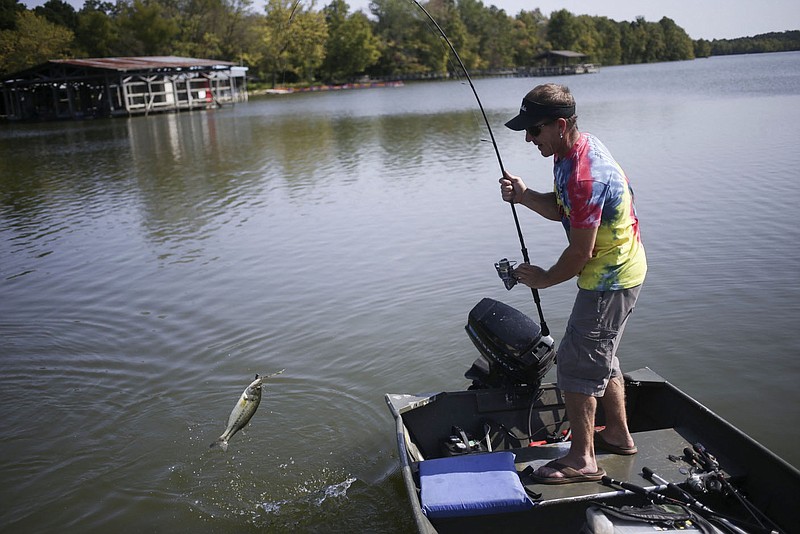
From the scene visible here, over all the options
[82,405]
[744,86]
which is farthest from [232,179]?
[744,86]

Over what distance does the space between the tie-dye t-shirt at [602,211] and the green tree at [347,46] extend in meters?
102

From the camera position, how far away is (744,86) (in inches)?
1629

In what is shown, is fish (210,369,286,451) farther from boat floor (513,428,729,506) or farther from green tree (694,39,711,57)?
green tree (694,39,711,57)

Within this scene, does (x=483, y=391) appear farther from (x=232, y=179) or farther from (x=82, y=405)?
(x=232, y=179)

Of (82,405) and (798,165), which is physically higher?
(798,165)

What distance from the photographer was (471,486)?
397 centimetres

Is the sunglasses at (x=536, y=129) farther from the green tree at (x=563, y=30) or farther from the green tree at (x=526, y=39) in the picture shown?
the green tree at (x=563, y=30)

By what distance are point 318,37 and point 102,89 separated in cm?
4618

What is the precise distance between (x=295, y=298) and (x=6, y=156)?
23.9 m

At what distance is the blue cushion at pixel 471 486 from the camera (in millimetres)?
3822

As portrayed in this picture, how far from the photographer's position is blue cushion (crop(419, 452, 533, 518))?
382 centimetres

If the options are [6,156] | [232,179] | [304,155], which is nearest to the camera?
[232,179]

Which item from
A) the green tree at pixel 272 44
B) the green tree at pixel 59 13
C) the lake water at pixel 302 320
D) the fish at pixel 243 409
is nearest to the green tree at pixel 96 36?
the green tree at pixel 59 13

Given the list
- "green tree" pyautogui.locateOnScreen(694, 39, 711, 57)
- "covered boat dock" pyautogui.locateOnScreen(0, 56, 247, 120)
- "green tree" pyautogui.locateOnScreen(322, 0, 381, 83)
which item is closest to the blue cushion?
"covered boat dock" pyautogui.locateOnScreen(0, 56, 247, 120)
